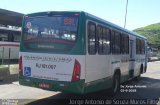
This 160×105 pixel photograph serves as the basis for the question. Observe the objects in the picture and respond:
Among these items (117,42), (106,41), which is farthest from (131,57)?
(106,41)

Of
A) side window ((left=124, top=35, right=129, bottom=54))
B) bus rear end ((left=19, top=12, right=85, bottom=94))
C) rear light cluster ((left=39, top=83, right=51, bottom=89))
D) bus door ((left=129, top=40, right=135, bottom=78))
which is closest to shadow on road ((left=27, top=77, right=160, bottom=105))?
rear light cluster ((left=39, top=83, right=51, bottom=89))

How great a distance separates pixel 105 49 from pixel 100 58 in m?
0.69

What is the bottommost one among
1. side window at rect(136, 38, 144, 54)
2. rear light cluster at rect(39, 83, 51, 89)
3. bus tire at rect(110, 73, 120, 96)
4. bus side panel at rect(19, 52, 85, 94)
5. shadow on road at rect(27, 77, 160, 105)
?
shadow on road at rect(27, 77, 160, 105)

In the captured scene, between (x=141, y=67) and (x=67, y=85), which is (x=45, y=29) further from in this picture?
(x=141, y=67)

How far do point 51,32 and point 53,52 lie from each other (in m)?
0.63

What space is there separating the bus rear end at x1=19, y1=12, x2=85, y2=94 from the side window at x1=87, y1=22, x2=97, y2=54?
1.42 ft

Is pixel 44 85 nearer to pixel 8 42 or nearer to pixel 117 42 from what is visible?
pixel 117 42

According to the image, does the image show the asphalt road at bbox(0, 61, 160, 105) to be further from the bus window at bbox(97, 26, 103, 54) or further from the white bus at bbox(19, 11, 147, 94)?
the bus window at bbox(97, 26, 103, 54)

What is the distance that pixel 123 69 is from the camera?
48.3 ft

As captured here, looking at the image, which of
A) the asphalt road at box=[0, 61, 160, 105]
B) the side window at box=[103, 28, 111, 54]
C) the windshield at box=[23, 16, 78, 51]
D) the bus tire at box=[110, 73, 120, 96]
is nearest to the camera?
the windshield at box=[23, 16, 78, 51]

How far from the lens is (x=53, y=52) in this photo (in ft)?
32.3

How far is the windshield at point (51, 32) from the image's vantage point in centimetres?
968

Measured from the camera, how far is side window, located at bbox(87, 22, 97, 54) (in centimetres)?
988

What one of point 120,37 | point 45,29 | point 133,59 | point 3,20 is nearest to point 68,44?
point 45,29
